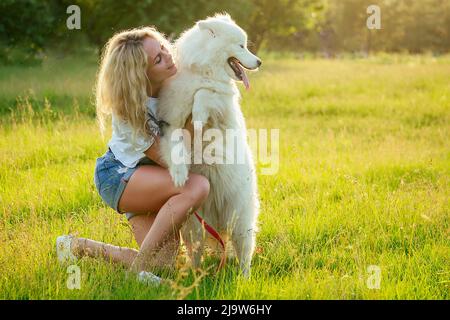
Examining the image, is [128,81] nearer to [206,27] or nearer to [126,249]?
[206,27]

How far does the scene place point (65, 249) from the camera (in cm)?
335

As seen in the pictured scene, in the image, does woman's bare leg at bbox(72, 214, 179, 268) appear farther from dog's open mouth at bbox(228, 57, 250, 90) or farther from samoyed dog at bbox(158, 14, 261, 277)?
dog's open mouth at bbox(228, 57, 250, 90)

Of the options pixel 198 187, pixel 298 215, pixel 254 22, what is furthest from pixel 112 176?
pixel 254 22

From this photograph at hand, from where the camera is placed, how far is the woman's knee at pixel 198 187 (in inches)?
125

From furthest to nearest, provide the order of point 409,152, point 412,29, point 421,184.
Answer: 1. point 412,29
2. point 409,152
3. point 421,184

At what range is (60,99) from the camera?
31.5ft

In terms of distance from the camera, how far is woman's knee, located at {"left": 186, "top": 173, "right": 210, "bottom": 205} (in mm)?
3175

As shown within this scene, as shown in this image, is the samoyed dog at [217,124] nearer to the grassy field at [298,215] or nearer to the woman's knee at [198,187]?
the woman's knee at [198,187]

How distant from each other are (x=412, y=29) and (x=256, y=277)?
131ft

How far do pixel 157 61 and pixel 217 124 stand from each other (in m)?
0.56

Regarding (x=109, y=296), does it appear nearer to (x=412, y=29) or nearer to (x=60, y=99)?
(x=60, y=99)

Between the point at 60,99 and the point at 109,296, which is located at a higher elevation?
the point at 60,99

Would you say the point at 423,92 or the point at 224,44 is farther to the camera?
the point at 423,92
